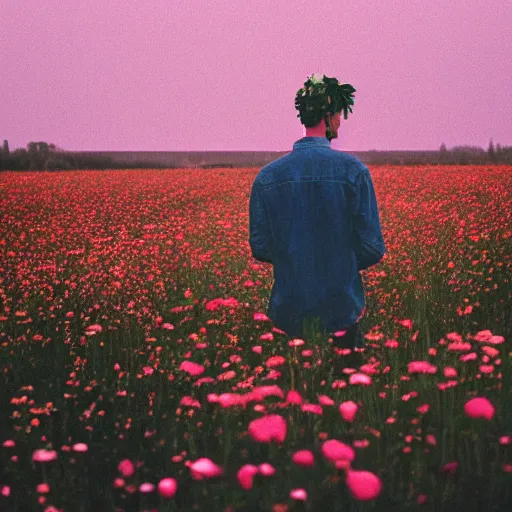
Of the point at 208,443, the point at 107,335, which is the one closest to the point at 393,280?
the point at 107,335

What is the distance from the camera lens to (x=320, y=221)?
324cm

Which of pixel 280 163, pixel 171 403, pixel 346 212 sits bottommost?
pixel 171 403

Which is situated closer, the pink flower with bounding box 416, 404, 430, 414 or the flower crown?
the pink flower with bounding box 416, 404, 430, 414

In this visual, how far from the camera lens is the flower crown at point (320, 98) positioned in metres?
3.23

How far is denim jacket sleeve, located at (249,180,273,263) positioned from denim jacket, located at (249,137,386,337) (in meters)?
0.04

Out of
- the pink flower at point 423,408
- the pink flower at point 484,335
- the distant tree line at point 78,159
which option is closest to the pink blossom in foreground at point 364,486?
the pink flower at point 423,408

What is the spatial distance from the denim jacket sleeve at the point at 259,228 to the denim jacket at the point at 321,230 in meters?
0.04

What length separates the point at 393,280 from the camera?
6598mm

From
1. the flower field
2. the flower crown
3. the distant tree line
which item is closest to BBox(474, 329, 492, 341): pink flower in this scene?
the flower field

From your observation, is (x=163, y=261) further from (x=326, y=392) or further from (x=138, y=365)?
(x=326, y=392)

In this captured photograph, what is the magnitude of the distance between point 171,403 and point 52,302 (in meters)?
2.75

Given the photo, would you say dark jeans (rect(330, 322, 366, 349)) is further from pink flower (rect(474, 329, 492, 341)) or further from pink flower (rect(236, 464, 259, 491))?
pink flower (rect(236, 464, 259, 491))

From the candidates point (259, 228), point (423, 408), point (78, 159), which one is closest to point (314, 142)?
point (259, 228)

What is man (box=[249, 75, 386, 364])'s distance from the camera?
3.23 metres
